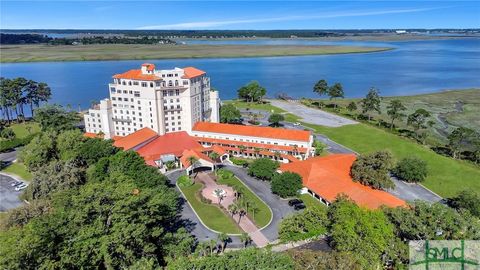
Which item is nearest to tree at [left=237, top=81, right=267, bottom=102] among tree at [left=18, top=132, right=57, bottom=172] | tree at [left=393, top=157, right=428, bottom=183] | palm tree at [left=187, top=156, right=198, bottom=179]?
palm tree at [left=187, top=156, right=198, bottom=179]

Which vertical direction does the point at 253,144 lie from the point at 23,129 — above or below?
above

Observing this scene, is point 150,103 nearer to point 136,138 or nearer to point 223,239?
point 136,138

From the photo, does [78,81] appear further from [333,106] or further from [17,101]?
[333,106]

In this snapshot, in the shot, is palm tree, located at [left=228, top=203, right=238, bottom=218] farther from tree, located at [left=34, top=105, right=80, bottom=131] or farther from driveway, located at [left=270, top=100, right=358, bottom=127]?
driveway, located at [left=270, top=100, right=358, bottom=127]

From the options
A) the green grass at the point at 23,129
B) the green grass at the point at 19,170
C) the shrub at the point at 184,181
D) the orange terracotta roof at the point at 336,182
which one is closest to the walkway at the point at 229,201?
the shrub at the point at 184,181

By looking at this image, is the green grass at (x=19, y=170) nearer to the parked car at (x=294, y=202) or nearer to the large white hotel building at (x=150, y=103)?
the large white hotel building at (x=150, y=103)

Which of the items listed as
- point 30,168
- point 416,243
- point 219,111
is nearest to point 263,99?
point 219,111

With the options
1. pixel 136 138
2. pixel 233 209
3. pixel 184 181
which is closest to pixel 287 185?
pixel 233 209
